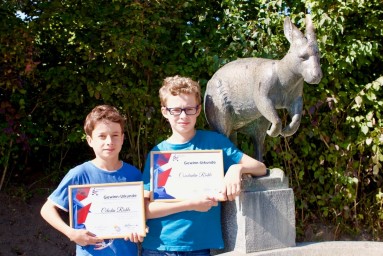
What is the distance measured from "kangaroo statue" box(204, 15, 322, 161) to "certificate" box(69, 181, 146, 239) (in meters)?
0.76

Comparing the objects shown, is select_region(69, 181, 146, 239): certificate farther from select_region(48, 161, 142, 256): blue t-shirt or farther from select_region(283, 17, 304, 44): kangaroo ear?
select_region(283, 17, 304, 44): kangaroo ear

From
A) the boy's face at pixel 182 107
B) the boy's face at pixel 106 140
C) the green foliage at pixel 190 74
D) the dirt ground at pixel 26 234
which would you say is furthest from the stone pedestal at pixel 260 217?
the dirt ground at pixel 26 234

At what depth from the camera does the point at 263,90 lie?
2.65 m

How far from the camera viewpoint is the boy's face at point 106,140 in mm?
2441

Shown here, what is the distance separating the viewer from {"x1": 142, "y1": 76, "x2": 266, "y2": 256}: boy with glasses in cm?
244

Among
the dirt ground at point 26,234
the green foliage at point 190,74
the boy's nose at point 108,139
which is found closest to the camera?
the boy's nose at point 108,139

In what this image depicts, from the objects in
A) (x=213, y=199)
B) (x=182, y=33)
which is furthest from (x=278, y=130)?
(x=182, y=33)

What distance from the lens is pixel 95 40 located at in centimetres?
471

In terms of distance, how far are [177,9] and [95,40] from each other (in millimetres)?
858

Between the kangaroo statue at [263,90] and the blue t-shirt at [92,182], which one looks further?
the kangaroo statue at [263,90]

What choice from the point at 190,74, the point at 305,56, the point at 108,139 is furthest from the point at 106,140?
the point at 190,74

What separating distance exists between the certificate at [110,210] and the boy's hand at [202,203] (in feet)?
0.84

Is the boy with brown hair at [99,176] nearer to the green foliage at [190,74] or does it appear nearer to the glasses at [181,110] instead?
the glasses at [181,110]

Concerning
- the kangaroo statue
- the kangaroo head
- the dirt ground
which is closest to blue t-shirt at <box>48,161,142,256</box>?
the kangaroo statue
